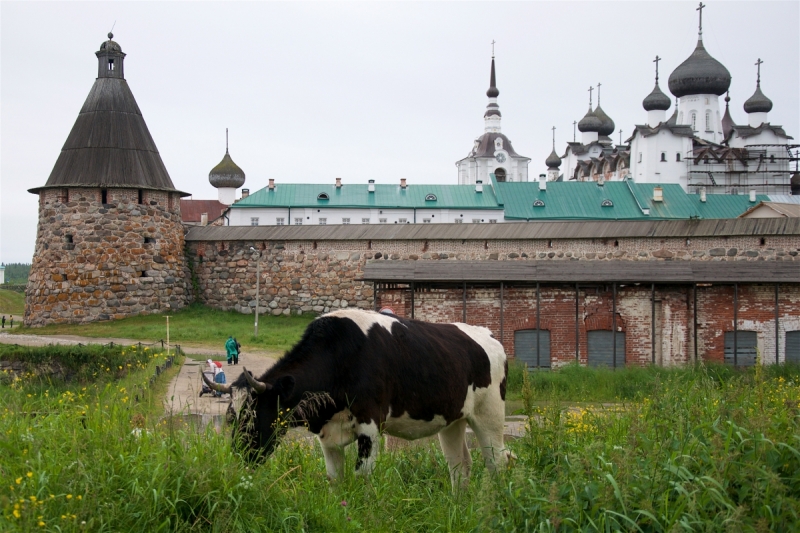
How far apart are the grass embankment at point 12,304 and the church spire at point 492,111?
52275 millimetres

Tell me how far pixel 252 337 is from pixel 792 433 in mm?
18182

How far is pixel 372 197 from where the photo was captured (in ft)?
172

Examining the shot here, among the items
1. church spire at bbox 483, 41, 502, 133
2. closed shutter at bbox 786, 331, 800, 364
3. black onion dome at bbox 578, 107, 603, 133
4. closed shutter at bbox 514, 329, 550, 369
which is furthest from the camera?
church spire at bbox 483, 41, 502, 133

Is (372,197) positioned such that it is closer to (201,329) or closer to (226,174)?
(226,174)

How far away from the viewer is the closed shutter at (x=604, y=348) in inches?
722

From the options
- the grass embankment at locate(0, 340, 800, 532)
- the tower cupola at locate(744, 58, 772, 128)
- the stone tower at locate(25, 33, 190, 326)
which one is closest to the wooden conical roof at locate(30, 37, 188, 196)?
the stone tower at locate(25, 33, 190, 326)

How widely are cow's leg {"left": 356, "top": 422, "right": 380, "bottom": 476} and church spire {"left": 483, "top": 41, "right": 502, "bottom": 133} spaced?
265ft

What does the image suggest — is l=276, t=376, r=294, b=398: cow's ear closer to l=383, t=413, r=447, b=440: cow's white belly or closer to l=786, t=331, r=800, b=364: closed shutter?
l=383, t=413, r=447, b=440: cow's white belly

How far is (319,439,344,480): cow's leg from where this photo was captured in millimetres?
5922

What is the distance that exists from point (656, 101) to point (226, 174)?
111ft

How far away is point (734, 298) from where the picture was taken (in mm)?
18125

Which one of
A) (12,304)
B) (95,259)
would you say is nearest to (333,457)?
(95,259)

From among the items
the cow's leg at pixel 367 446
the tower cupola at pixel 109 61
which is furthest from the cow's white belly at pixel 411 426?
the tower cupola at pixel 109 61

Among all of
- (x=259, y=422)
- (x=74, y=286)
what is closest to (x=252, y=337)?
(x=74, y=286)
